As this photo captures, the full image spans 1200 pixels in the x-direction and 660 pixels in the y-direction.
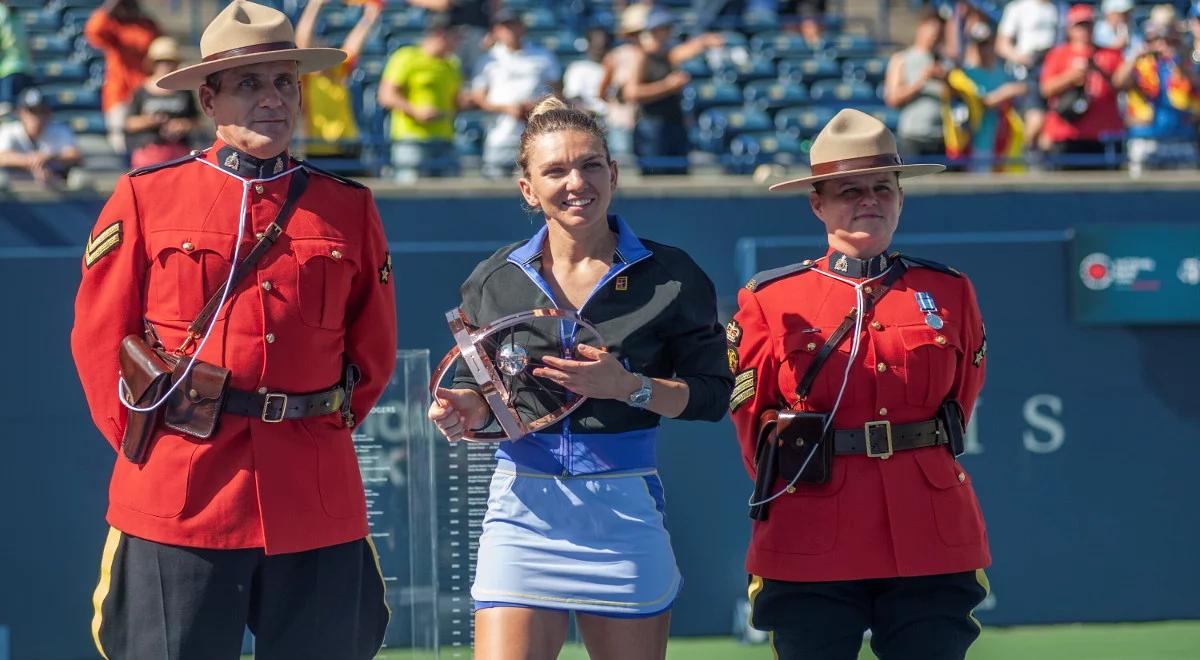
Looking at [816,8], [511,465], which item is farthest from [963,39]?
[511,465]

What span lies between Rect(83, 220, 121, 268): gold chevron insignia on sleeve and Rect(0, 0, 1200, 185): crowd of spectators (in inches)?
152

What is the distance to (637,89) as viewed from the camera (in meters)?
9.53

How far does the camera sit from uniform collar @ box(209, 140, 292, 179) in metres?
4.00

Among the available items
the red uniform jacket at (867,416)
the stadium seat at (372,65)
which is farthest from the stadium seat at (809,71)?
the red uniform jacket at (867,416)

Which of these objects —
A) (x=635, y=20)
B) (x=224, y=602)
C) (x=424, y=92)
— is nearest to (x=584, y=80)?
(x=635, y=20)

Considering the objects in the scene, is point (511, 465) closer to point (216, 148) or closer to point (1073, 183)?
point (216, 148)

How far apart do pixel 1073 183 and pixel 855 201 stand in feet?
13.7

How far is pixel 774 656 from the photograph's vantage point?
4.27 m

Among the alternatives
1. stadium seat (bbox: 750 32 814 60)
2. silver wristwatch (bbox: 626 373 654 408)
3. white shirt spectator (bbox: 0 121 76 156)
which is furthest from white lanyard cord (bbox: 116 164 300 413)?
stadium seat (bbox: 750 32 814 60)

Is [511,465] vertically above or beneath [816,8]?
beneath

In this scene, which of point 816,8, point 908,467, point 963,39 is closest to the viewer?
point 908,467

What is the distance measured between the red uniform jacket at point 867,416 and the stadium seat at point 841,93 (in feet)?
22.8

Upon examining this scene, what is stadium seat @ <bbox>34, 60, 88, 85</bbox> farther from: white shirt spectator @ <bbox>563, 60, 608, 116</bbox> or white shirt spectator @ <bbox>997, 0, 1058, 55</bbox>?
white shirt spectator @ <bbox>997, 0, 1058, 55</bbox>

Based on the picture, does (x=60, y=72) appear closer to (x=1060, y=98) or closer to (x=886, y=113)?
(x=886, y=113)
